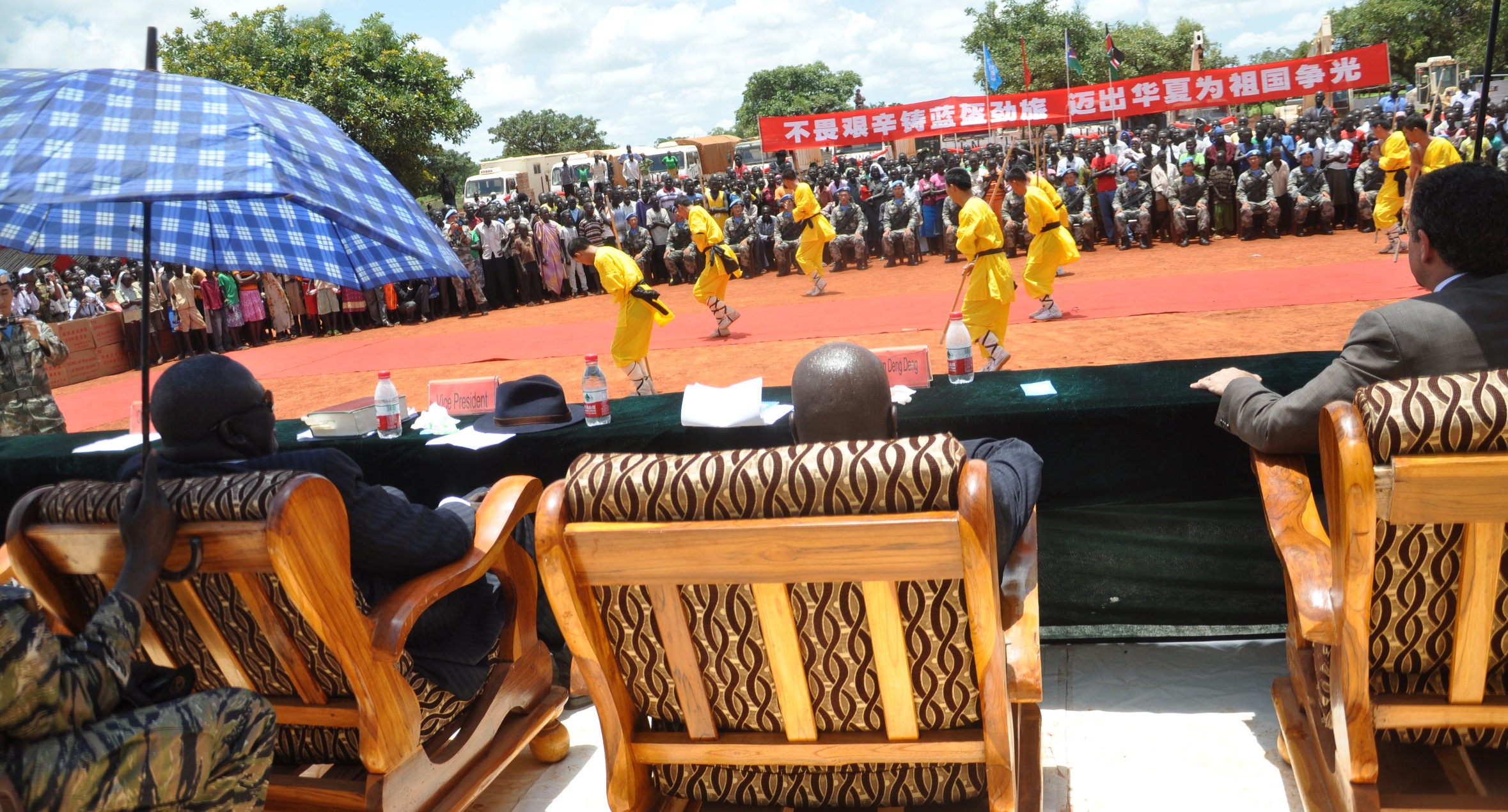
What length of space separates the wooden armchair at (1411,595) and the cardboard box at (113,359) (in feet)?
56.5

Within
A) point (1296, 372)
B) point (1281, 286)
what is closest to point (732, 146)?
point (1281, 286)

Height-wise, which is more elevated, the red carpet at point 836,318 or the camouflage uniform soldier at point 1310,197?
the camouflage uniform soldier at point 1310,197

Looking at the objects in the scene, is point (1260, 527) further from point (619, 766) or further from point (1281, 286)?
point (1281, 286)

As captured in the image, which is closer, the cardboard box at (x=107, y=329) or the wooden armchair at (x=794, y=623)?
the wooden armchair at (x=794, y=623)

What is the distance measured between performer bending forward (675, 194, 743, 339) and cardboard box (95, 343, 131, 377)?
9842 millimetres

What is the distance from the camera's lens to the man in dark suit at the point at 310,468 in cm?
214

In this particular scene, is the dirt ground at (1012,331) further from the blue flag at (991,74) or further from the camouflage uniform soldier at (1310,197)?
the blue flag at (991,74)

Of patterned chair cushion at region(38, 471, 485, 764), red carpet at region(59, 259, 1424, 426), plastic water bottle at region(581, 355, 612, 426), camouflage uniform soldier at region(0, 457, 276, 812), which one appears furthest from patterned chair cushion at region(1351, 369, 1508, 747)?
red carpet at region(59, 259, 1424, 426)

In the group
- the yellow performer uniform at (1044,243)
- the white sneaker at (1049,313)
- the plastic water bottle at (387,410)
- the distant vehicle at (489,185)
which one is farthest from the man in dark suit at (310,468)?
the distant vehicle at (489,185)

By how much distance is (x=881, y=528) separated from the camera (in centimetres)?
145

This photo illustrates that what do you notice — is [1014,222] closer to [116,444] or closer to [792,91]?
[116,444]

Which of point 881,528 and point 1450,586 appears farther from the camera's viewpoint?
point 1450,586

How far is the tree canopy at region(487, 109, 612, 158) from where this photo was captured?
277ft

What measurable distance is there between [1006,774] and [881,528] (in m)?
0.54
